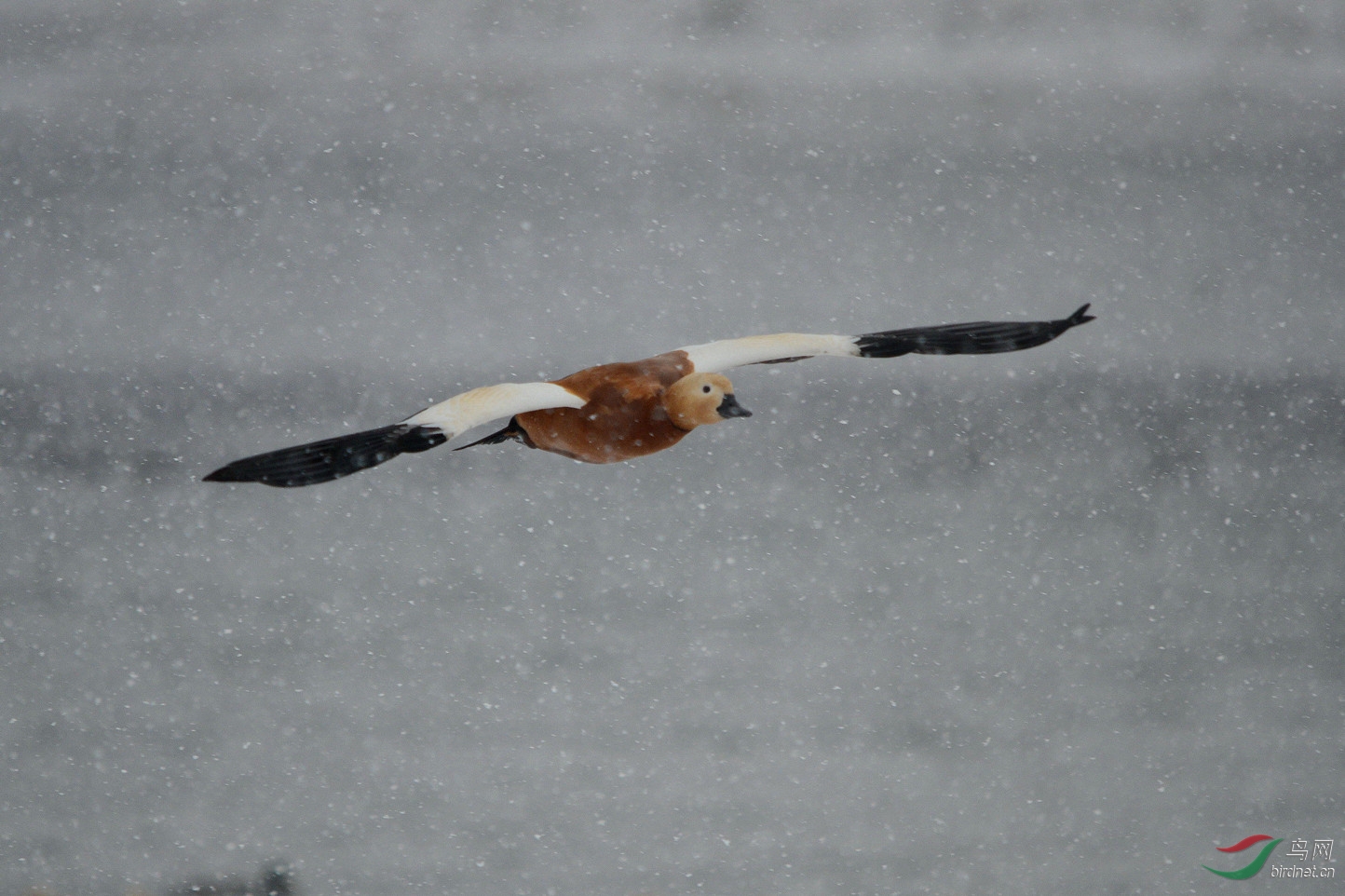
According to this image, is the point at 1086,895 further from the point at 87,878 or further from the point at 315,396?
the point at 87,878

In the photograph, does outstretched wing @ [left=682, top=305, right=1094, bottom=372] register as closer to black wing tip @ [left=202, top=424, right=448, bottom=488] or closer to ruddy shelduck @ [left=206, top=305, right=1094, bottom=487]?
ruddy shelduck @ [left=206, top=305, right=1094, bottom=487]

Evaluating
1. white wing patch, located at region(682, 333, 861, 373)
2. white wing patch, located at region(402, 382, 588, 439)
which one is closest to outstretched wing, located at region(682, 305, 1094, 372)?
white wing patch, located at region(682, 333, 861, 373)

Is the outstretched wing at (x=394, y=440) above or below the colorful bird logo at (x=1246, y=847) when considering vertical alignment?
above

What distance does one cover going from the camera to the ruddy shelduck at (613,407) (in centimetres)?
61

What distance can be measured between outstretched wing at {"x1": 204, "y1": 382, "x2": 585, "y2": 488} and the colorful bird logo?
1698mm

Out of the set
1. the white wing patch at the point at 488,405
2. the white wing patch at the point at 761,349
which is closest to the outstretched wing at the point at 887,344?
the white wing patch at the point at 761,349

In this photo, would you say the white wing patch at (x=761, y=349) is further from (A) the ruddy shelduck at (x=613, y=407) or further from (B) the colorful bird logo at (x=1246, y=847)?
(B) the colorful bird logo at (x=1246, y=847)

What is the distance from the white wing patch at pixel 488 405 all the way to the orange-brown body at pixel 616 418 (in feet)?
0.05

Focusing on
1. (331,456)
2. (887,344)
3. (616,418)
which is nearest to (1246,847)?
(887,344)

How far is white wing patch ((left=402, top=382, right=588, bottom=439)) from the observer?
2.07 feet

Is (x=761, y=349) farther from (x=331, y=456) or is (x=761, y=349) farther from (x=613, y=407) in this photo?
(x=331, y=456)

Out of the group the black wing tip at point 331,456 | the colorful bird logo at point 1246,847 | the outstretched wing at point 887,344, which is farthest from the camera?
the colorful bird logo at point 1246,847

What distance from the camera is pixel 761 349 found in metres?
0.73

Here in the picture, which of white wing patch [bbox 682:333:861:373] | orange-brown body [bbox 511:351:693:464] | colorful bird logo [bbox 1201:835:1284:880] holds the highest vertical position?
white wing patch [bbox 682:333:861:373]
